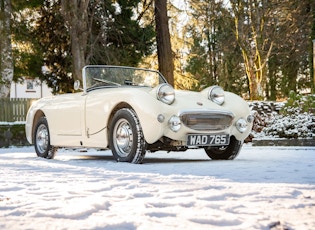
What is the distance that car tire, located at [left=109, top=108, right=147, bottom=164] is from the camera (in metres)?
6.73

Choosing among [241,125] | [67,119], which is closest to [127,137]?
[67,119]

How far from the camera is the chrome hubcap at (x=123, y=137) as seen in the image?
694 centimetres

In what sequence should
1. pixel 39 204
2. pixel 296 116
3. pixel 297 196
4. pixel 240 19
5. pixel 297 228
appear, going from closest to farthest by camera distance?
pixel 297 228
pixel 39 204
pixel 297 196
pixel 296 116
pixel 240 19

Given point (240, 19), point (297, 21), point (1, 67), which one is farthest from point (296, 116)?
point (297, 21)

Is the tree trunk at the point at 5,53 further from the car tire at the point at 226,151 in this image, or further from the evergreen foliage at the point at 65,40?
the car tire at the point at 226,151

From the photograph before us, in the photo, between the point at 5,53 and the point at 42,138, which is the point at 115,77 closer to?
the point at 42,138

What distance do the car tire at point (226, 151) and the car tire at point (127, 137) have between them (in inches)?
50.8

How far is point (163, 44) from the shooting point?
1591cm

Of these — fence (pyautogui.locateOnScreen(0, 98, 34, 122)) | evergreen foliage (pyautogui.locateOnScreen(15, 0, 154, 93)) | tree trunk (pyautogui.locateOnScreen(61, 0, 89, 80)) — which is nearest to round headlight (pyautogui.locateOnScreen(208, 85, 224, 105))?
tree trunk (pyautogui.locateOnScreen(61, 0, 89, 80))

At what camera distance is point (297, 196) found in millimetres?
3691

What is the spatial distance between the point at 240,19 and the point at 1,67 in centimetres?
1356

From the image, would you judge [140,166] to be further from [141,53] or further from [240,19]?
[240,19]

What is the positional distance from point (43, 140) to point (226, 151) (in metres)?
2.99

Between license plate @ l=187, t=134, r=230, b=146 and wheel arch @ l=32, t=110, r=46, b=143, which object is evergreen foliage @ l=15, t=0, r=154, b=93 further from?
license plate @ l=187, t=134, r=230, b=146
